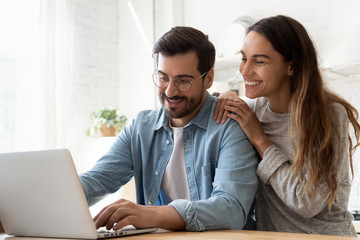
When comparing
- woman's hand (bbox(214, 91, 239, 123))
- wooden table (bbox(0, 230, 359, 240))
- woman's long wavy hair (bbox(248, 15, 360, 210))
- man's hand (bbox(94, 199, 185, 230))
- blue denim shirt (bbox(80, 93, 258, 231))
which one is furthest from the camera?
woman's hand (bbox(214, 91, 239, 123))

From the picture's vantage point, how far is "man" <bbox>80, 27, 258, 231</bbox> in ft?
4.99

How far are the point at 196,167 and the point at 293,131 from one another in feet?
1.13

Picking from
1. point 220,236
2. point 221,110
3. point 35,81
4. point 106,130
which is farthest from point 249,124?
point 35,81

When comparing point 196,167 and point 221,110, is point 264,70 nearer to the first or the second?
point 221,110

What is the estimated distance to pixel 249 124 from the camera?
1618 millimetres

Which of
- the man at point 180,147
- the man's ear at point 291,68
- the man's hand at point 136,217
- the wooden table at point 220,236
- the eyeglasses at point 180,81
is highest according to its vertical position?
the man's ear at point 291,68

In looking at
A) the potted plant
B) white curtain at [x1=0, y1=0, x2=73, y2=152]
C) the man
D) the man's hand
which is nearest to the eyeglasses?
the man

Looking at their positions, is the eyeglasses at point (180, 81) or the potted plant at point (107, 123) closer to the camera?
the eyeglasses at point (180, 81)

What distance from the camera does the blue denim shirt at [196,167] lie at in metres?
1.32

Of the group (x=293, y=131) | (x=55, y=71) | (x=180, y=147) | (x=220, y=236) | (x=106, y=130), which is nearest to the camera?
(x=220, y=236)

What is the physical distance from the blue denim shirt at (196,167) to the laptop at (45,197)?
0.64 feet

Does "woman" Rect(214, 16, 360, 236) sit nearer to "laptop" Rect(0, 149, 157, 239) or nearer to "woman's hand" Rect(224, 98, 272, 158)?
"woman's hand" Rect(224, 98, 272, 158)

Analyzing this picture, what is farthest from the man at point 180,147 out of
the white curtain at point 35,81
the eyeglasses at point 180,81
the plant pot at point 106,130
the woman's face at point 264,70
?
the white curtain at point 35,81

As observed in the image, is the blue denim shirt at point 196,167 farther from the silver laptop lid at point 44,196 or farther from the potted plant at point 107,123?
the potted plant at point 107,123
